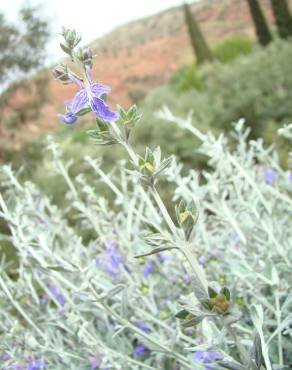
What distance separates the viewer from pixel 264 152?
2.46 m

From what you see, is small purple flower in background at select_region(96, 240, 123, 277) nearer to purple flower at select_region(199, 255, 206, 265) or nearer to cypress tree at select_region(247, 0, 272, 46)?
purple flower at select_region(199, 255, 206, 265)

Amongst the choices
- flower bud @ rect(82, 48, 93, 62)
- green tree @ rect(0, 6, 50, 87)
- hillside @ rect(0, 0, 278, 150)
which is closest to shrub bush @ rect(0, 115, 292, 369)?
flower bud @ rect(82, 48, 93, 62)

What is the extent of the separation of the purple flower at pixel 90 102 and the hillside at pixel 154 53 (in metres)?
22.2

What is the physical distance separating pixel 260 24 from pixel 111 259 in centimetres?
1284

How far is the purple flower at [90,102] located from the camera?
1.08 metres

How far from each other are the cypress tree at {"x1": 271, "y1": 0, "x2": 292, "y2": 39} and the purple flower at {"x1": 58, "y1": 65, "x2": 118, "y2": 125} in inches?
490

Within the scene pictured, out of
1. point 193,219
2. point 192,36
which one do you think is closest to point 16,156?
point 192,36

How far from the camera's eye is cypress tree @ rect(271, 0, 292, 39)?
12617 mm

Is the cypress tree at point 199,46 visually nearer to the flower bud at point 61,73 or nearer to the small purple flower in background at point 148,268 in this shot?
the small purple flower in background at point 148,268

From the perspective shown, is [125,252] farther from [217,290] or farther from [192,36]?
[192,36]

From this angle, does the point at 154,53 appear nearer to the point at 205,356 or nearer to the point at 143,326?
the point at 143,326

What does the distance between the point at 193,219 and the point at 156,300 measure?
4.04ft

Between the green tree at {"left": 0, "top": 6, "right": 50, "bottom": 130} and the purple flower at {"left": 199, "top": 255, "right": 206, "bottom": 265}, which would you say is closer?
the purple flower at {"left": 199, "top": 255, "right": 206, "bottom": 265}

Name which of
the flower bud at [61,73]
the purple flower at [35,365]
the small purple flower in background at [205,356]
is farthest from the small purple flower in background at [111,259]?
the flower bud at [61,73]
